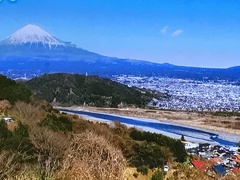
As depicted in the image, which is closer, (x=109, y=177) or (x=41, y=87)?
(x=109, y=177)

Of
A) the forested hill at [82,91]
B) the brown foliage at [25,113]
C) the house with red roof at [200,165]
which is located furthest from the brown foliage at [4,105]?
the forested hill at [82,91]

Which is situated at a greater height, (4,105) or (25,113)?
(4,105)

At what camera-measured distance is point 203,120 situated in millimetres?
55406

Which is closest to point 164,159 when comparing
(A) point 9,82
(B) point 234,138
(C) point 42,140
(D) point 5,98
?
(C) point 42,140

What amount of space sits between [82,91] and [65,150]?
6622 cm

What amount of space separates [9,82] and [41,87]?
4583 centimetres

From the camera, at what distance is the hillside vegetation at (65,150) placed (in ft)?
19.9

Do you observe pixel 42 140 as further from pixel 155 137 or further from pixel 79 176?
pixel 155 137

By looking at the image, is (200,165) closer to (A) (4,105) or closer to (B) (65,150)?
(A) (4,105)

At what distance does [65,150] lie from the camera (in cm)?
953

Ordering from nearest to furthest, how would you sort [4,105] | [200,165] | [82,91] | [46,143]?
[46,143], [200,165], [4,105], [82,91]

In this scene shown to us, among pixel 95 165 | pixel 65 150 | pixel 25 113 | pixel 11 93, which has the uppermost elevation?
pixel 95 165

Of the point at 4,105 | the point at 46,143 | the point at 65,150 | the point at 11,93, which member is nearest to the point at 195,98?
the point at 11,93

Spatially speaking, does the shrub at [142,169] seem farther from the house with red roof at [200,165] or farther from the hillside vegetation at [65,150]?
the house with red roof at [200,165]
